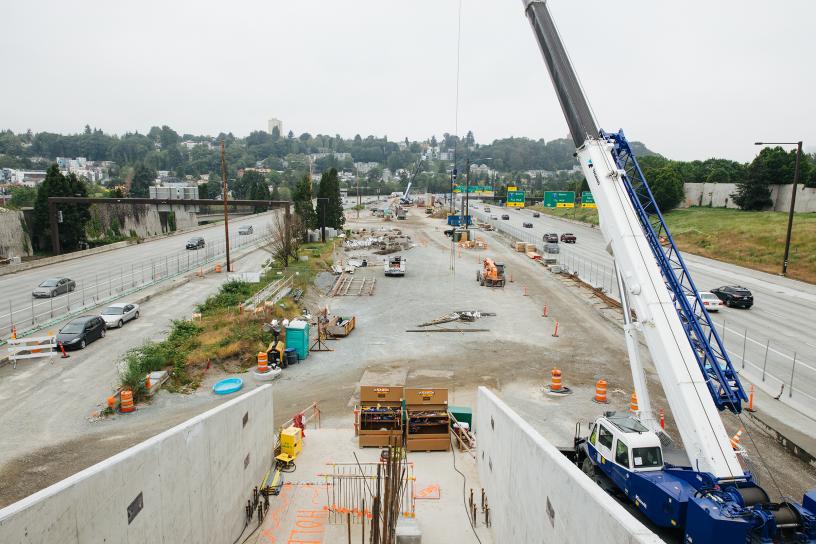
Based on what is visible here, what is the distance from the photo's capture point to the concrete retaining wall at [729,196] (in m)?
60.8

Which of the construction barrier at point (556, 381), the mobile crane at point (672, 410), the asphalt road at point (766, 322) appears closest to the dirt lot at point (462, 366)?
the construction barrier at point (556, 381)

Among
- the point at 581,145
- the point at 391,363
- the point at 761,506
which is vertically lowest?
the point at 391,363

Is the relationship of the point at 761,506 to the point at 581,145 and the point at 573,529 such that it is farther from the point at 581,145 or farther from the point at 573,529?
the point at 581,145

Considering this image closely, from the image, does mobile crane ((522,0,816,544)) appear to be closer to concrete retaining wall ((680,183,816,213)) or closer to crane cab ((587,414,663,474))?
crane cab ((587,414,663,474))

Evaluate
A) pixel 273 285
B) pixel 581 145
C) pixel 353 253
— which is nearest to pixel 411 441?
pixel 581 145

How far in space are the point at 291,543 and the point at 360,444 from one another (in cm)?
447

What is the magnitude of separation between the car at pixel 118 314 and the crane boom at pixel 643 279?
22797 mm

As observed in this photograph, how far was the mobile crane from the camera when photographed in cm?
812

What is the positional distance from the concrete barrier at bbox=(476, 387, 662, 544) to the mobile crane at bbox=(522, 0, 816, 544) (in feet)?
7.94

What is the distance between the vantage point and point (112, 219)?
65.4 m

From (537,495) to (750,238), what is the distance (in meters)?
55.3

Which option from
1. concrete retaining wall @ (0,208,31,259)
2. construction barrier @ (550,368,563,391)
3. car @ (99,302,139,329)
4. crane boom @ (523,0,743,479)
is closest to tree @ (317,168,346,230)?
concrete retaining wall @ (0,208,31,259)

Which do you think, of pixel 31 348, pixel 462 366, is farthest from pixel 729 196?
pixel 31 348

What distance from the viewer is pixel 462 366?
2245 cm
